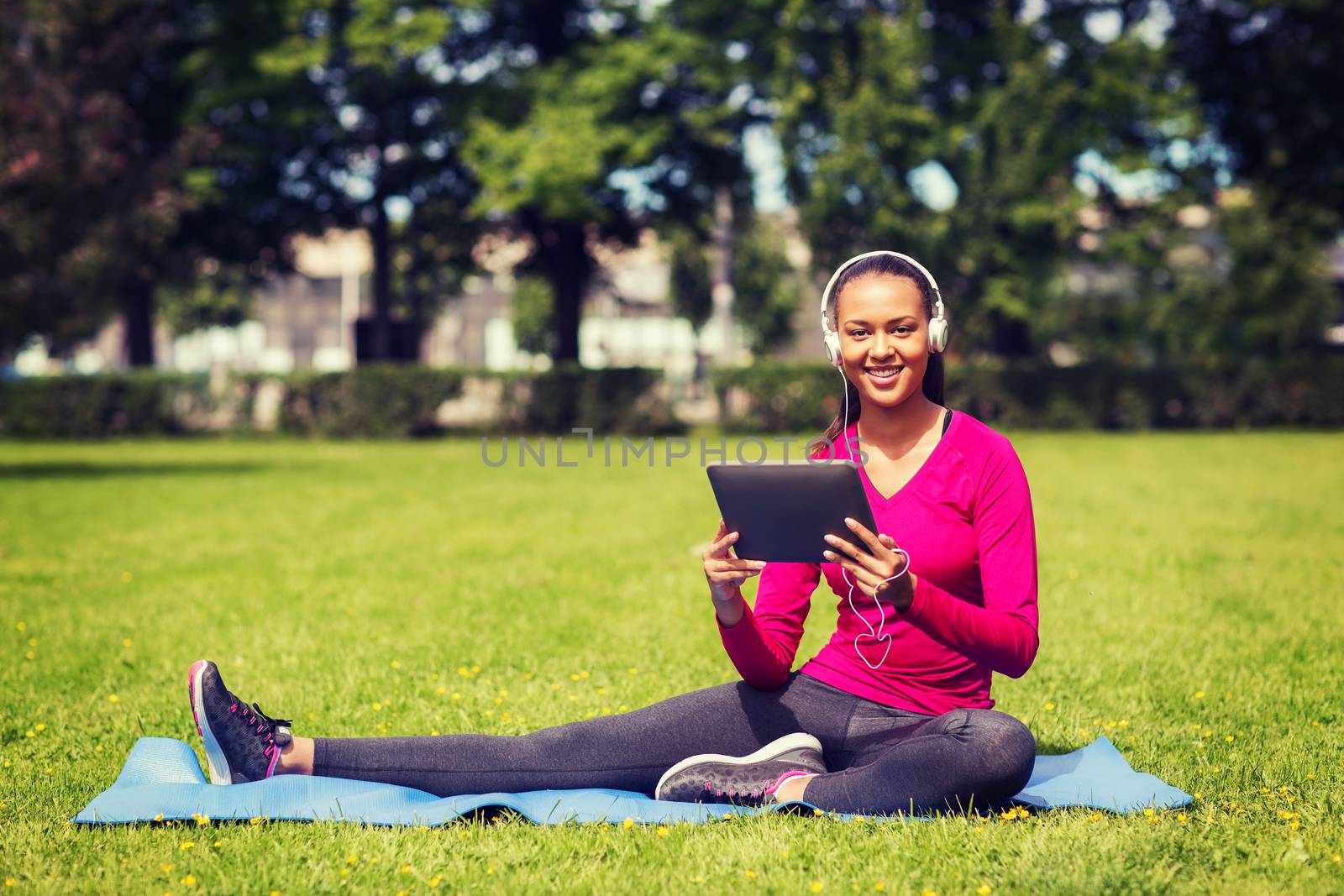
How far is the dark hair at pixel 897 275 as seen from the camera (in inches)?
153

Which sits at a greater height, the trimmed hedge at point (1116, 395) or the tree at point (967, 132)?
the tree at point (967, 132)

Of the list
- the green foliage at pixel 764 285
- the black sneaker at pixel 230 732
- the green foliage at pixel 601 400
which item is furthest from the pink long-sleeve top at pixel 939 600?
the green foliage at pixel 764 285

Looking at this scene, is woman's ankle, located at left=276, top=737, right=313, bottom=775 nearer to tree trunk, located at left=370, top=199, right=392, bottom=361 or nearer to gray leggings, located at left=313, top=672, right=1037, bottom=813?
gray leggings, located at left=313, top=672, right=1037, bottom=813

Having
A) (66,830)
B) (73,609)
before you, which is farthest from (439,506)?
(66,830)

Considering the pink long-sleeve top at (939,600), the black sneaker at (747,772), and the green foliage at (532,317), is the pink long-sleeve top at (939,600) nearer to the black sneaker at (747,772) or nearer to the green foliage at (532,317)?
the black sneaker at (747,772)

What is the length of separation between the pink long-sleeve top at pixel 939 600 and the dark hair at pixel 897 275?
14 cm

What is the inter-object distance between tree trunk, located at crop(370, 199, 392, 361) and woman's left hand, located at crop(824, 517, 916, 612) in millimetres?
29864

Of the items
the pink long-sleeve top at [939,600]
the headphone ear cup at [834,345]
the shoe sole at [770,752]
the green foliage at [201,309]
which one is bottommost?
the shoe sole at [770,752]

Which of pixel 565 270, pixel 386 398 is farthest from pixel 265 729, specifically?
pixel 565 270

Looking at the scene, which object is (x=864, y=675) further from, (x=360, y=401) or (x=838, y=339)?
(x=360, y=401)

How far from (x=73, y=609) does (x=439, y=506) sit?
20.6ft

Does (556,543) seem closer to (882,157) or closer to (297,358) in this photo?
(882,157)

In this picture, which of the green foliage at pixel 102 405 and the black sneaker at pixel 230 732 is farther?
the green foliage at pixel 102 405

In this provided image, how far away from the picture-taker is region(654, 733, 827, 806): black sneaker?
411 cm
